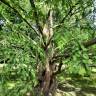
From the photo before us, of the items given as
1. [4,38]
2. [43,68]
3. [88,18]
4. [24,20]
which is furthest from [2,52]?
[88,18]

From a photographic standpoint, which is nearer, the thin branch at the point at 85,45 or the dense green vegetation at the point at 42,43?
the dense green vegetation at the point at 42,43

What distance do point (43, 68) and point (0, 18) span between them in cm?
190

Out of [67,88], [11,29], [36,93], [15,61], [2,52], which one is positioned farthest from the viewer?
[67,88]

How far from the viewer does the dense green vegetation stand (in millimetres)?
5559

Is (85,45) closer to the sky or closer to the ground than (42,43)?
closer to the ground

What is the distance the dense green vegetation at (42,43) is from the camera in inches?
219

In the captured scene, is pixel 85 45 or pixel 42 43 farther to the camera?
pixel 42 43

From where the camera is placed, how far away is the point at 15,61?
→ 5367 millimetres

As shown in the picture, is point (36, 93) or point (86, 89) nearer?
point (36, 93)

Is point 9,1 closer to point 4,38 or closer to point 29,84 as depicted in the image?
point 4,38

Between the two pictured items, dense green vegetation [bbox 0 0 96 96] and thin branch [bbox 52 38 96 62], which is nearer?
dense green vegetation [bbox 0 0 96 96]

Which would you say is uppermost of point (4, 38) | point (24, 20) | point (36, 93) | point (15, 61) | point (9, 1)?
point (9, 1)

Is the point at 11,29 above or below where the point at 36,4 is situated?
below

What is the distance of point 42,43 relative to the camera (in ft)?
23.4
